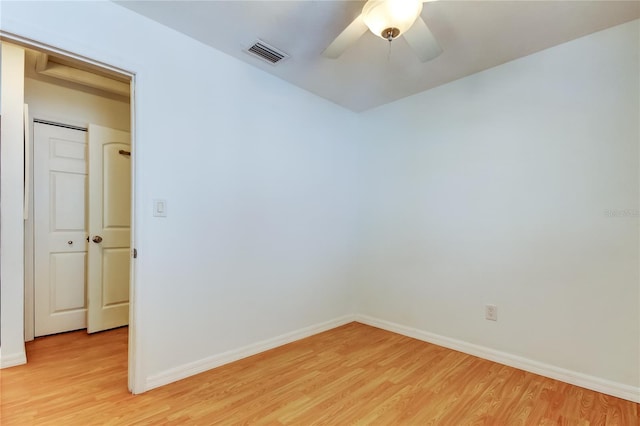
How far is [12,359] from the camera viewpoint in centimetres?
216

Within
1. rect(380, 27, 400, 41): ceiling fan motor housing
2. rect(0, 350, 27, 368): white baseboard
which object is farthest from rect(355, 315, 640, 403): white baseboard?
rect(0, 350, 27, 368): white baseboard

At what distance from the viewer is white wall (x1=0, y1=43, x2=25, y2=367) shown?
2172 mm

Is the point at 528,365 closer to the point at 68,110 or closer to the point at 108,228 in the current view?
the point at 108,228

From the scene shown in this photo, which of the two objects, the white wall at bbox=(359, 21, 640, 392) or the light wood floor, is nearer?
the light wood floor

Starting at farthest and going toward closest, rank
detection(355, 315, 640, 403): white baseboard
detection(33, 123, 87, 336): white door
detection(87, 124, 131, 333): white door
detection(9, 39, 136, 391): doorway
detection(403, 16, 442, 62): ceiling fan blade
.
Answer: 1. detection(87, 124, 131, 333): white door
2. detection(33, 123, 87, 336): white door
3. detection(9, 39, 136, 391): doorway
4. detection(355, 315, 640, 403): white baseboard
5. detection(403, 16, 442, 62): ceiling fan blade

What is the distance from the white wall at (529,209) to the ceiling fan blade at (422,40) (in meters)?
1.10

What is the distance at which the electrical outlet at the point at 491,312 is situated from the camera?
2.35 meters

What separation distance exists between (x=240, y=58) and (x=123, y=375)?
95.3 inches

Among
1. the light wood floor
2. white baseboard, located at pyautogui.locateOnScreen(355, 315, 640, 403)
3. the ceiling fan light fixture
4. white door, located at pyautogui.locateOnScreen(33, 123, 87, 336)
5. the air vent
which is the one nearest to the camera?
the ceiling fan light fixture

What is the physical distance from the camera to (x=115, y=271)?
3.03 meters

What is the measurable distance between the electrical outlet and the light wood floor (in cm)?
33

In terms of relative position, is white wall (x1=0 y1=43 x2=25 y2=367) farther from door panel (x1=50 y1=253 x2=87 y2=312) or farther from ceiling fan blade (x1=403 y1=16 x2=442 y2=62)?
ceiling fan blade (x1=403 y1=16 x2=442 y2=62)

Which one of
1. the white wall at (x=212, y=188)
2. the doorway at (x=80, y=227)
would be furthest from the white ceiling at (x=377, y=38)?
the doorway at (x=80, y=227)

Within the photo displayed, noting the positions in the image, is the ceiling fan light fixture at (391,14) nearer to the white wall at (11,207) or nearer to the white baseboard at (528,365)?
the white baseboard at (528,365)
